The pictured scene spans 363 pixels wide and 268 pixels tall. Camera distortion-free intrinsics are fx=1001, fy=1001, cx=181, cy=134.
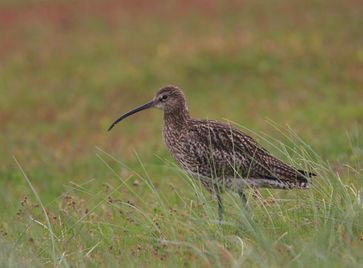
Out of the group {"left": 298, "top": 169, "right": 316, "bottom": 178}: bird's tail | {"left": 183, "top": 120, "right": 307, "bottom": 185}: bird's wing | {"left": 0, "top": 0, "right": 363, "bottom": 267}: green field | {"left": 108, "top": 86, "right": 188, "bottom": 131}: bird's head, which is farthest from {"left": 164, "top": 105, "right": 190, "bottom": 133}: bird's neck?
{"left": 298, "top": 169, "right": 316, "bottom": 178}: bird's tail

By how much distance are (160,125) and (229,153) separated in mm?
7858

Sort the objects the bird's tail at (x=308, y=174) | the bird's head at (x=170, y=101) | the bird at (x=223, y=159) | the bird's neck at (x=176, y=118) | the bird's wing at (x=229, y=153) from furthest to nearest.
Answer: the bird's head at (x=170, y=101)
the bird's neck at (x=176, y=118)
the bird's wing at (x=229, y=153)
the bird at (x=223, y=159)
the bird's tail at (x=308, y=174)

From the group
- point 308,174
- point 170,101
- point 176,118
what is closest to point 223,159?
point 176,118

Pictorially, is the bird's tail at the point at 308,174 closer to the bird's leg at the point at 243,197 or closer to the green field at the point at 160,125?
the green field at the point at 160,125

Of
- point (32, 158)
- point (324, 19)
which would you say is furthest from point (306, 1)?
point (32, 158)

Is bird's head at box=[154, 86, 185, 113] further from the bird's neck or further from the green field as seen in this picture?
the green field

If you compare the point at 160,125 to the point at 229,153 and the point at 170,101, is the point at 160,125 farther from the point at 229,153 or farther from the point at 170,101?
the point at 229,153

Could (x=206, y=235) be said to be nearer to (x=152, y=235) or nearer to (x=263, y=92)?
(x=152, y=235)

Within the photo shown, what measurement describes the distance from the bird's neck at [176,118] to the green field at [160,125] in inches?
23.5

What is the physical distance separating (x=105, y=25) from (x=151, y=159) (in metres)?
12.3

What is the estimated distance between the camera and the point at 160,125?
658 inches

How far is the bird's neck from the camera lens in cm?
946

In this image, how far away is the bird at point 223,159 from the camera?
860 cm

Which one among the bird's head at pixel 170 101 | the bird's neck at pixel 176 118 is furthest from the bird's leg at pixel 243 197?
the bird's head at pixel 170 101
